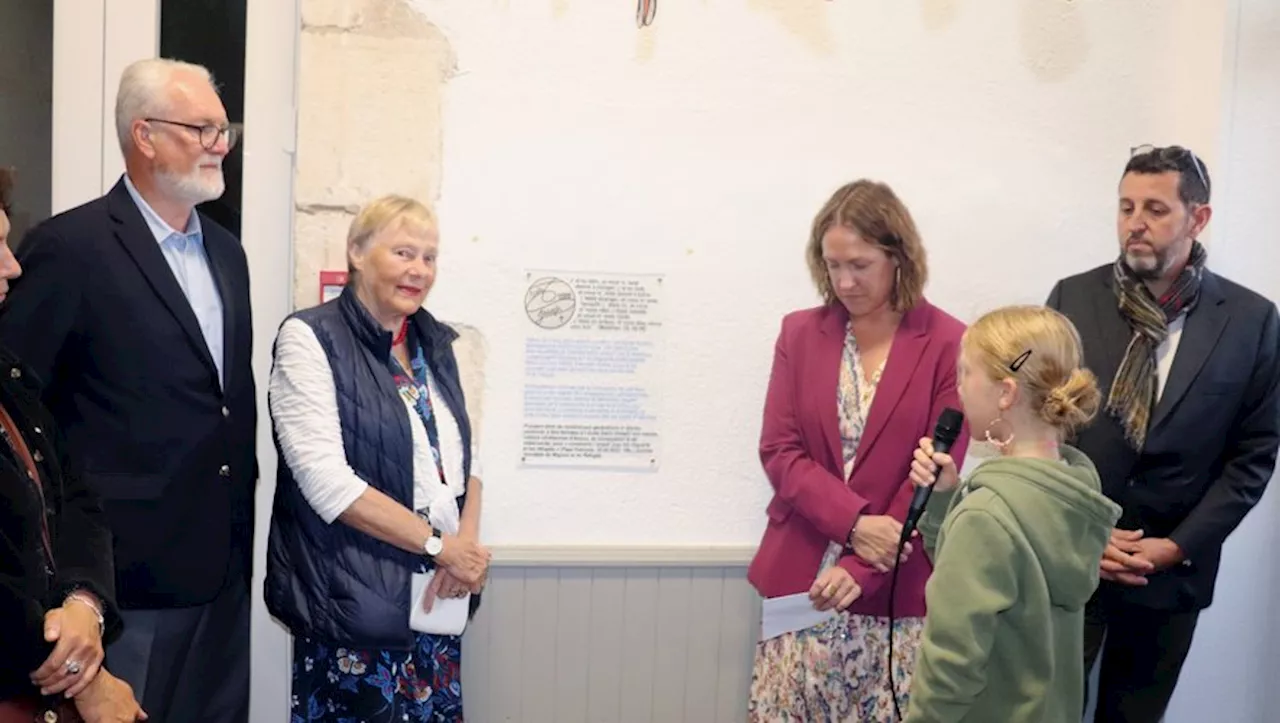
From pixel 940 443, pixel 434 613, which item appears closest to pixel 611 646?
pixel 434 613

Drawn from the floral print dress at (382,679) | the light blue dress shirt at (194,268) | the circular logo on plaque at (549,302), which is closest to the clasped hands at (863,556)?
the floral print dress at (382,679)

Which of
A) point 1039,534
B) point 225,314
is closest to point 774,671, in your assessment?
point 1039,534

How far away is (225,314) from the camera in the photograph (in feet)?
7.79

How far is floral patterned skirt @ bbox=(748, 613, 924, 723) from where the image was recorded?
2.55 metres

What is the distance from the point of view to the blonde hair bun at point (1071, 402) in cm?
194

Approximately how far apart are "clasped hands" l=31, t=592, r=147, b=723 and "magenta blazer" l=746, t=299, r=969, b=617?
1410 millimetres

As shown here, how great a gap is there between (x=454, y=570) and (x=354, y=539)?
0.70ft

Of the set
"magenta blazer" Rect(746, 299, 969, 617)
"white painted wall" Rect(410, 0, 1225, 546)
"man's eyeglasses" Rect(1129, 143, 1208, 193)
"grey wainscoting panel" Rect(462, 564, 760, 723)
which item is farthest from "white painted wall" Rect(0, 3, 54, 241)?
"man's eyeglasses" Rect(1129, 143, 1208, 193)

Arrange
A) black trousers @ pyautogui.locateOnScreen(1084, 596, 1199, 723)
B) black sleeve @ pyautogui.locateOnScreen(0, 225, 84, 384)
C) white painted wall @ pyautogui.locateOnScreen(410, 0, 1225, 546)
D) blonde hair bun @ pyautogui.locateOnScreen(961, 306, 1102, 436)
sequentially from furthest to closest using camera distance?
1. white painted wall @ pyautogui.locateOnScreen(410, 0, 1225, 546)
2. black trousers @ pyautogui.locateOnScreen(1084, 596, 1199, 723)
3. black sleeve @ pyautogui.locateOnScreen(0, 225, 84, 384)
4. blonde hair bun @ pyautogui.locateOnScreen(961, 306, 1102, 436)

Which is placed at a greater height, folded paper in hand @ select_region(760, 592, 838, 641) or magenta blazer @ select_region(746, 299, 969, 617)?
magenta blazer @ select_region(746, 299, 969, 617)

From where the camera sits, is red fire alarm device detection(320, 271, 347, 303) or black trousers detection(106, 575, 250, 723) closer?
black trousers detection(106, 575, 250, 723)

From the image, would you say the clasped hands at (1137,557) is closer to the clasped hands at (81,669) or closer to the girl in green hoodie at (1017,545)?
the girl in green hoodie at (1017,545)

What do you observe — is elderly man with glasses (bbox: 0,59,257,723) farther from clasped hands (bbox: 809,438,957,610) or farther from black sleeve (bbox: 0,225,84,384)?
clasped hands (bbox: 809,438,957,610)

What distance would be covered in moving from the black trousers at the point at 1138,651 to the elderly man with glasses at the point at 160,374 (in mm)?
2050
